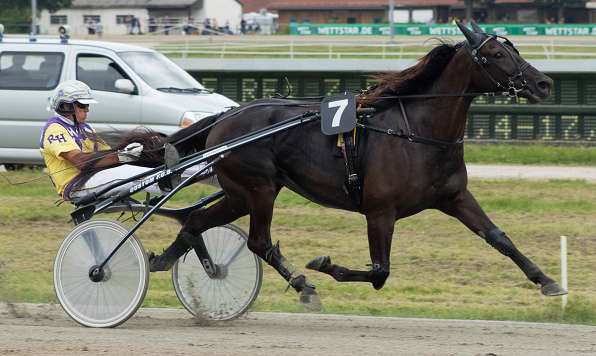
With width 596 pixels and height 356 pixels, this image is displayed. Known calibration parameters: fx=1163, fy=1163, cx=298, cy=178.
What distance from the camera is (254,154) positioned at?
7695mm

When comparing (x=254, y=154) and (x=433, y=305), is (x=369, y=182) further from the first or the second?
(x=433, y=305)

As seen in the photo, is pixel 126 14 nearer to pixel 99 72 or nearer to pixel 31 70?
pixel 31 70

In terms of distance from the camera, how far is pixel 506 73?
727cm

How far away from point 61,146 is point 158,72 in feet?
23.3

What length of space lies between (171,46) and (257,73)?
16994mm

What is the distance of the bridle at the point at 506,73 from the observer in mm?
7242

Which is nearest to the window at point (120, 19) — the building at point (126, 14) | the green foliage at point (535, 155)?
the building at point (126, 14)

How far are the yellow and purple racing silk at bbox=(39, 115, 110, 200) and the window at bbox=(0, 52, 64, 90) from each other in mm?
6876

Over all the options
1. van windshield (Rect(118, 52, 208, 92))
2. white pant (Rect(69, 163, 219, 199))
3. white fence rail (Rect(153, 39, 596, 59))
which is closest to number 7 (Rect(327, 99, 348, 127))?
white pant (Rect(69, 163, 219, 199))

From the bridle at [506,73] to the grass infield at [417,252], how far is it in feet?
5.69

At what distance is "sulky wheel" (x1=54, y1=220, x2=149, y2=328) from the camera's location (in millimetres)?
7520

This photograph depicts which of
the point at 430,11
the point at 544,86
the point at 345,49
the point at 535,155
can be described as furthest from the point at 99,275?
the point at 430,11

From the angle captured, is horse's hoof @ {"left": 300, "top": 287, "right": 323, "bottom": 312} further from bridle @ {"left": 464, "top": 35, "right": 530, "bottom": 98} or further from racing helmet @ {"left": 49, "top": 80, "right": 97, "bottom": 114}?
racing helmet @ {"left": 49, "top": 80, "right": 97, "bottom": 114}

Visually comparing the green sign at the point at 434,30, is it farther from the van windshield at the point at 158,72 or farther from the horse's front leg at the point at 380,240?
the horse's front leg at the point at 380,240
